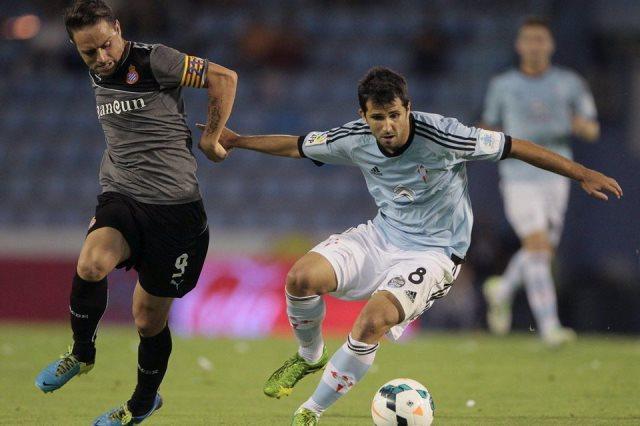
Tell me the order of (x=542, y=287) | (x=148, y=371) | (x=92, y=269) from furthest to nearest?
(x=542, y=287)
(x=148, y=371)
(x=92, y=269)

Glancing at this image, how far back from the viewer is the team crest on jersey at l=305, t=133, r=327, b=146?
649 centimetres

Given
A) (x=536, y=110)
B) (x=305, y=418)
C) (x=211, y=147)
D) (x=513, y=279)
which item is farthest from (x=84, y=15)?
(x=513, y=279)

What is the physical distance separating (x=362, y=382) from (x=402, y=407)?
103 inches

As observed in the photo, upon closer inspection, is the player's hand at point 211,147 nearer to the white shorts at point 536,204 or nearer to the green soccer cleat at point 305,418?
the green soccer cleat at point 305,418

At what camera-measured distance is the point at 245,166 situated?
16.1 metres

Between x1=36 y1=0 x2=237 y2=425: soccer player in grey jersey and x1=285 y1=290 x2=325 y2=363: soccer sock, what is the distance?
0.59 metres

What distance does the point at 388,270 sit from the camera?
6.32 m

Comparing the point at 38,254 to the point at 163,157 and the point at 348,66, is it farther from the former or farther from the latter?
the point at 163,157

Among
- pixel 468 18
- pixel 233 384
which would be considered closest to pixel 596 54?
pixel 468 18

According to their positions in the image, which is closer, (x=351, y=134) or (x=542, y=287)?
(x=351, y=134)

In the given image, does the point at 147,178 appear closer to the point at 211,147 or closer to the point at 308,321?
the point at 211,147

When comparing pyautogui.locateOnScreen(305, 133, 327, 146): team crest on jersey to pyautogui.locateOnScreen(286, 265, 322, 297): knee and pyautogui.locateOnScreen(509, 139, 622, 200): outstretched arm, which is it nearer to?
pyautogui.locateOnScreen(286, 265, 322, 297): knee

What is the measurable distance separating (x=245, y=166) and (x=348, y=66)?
221cm

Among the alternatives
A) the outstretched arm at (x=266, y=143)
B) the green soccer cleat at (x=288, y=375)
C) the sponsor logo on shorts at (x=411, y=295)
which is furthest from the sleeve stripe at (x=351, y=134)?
the green soccer cleat at (x=288, y=375)
